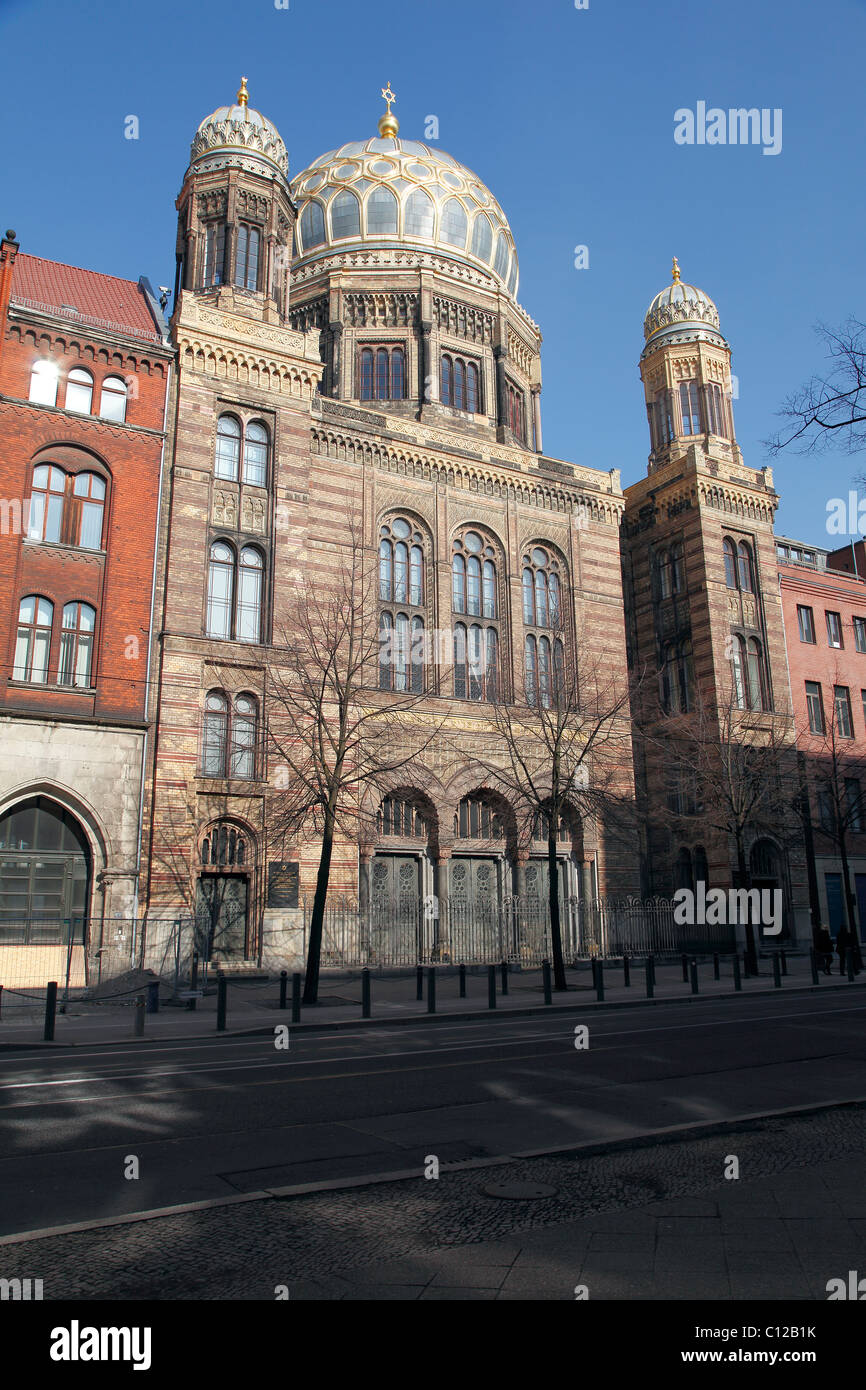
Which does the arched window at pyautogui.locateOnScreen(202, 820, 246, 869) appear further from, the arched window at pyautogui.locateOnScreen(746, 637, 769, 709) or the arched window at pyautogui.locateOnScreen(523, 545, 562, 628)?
the arched window at pyautogui.locateOnScreen(746, 637, 769, 709)

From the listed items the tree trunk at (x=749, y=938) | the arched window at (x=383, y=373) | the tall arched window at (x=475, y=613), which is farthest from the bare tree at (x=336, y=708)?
the arched window at (x=383, y=373)

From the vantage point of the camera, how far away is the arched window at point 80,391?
28.5 meters

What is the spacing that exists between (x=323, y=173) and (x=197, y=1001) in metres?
38.6

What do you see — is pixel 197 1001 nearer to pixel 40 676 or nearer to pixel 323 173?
pixel 40 676

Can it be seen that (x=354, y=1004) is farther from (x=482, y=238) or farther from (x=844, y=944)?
(x=482, y=238)

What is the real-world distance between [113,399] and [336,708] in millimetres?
11594

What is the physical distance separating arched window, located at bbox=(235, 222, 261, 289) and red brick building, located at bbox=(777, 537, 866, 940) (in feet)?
87.0

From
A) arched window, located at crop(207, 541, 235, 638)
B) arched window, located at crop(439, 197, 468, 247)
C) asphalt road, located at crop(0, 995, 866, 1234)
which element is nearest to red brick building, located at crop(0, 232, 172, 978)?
arched window, located at crop(207, 541, 235, 638)

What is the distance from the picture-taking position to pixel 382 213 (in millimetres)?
43656

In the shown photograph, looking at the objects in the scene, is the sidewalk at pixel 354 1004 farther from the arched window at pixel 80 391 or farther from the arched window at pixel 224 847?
the arched window at pixel 80 391

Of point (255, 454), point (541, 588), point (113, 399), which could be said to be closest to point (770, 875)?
point (541, 588)
